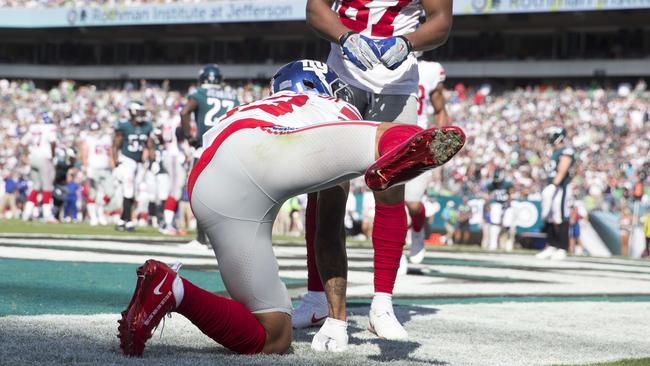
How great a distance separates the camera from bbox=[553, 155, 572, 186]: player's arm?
13.3 meters

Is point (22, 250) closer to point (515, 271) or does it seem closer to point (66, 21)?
point (515, 271)

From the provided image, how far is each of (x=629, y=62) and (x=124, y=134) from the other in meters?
26.9

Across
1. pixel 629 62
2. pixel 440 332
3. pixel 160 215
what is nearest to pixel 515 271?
pixel 440 332

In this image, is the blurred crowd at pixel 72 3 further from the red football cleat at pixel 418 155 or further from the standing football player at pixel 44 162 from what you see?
the red football cleat at pixel 418 155

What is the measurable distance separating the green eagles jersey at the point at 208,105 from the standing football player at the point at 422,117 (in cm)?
326

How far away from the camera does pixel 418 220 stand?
845 cm

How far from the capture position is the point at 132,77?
171 feet

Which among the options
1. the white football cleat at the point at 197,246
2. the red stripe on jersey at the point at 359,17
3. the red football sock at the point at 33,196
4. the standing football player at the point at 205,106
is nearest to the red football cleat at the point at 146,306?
the red stripe on jersey at the point at 359,17

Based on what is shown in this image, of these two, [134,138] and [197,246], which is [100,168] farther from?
[197,246]

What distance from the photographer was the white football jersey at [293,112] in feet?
11.7

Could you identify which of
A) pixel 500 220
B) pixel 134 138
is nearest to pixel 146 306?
pixel 134 138

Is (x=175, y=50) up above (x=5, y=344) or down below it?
above

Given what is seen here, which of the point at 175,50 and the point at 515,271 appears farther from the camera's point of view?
the point at 175,50

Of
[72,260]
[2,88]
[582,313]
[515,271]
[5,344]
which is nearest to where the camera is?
[5,344]
